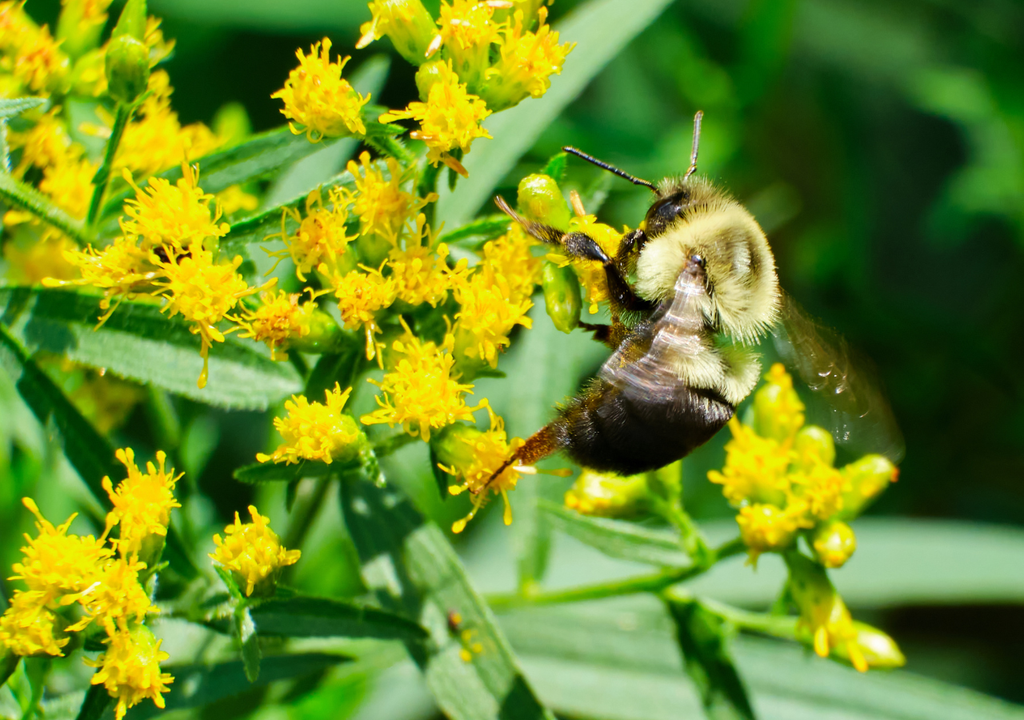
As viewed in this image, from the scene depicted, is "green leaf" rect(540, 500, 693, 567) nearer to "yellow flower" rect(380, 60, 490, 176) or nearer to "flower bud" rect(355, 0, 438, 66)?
"yellow flower" rect(380, 60, 490, 176)

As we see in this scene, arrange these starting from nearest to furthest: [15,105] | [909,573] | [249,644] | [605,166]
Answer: [249,644] < [15,105] < [605,166] < [909,573]

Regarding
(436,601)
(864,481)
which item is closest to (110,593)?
(436,601)

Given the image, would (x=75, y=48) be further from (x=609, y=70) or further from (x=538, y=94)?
(x=609, y=70)

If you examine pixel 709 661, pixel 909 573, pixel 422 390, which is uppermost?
pixel 422 390

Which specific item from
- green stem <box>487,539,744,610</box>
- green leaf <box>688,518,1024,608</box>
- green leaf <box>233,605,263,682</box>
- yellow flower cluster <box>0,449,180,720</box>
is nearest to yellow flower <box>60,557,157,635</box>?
yellow flower cluster <box>0,449,180,720</box>

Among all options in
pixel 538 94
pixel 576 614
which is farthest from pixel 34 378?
pixel 576 614

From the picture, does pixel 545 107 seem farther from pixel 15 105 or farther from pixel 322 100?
pixel 15 105
